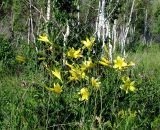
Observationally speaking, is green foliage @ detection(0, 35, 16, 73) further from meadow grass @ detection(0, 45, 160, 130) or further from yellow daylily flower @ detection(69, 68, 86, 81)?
yellow daylily flower @ detection(69, 68, 86, 81)

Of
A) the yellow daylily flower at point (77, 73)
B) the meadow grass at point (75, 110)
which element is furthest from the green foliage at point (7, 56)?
the yellow daylily flower at point (77, 73)

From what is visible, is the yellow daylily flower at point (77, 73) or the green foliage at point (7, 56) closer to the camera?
the yellow daylily flower at point (77, 73)

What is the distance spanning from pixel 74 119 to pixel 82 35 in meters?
2.30

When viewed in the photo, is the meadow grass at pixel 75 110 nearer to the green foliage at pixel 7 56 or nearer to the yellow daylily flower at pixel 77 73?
the yellow daylily flower at pixel 77 73

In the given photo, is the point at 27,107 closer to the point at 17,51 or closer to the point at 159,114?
the point at 159,114

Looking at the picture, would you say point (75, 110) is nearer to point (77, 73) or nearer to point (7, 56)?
point (77, 73)

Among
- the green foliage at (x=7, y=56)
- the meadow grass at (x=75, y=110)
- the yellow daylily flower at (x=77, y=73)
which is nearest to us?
the yellow daylily flower at (x=77, y=73)

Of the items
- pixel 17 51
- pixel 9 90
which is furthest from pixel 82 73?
pixel 17 51

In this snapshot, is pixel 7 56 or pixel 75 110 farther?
pixel 7 56

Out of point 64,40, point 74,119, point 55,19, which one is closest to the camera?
point 74,119

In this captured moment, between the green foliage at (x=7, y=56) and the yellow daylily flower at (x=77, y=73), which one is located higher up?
the yellow daylily flower at (x=77, y=73)

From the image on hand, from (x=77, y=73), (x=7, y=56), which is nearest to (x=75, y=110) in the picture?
(x=77, y=73)

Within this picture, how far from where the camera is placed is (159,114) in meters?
4.11

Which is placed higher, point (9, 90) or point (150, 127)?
point (9, 90)
